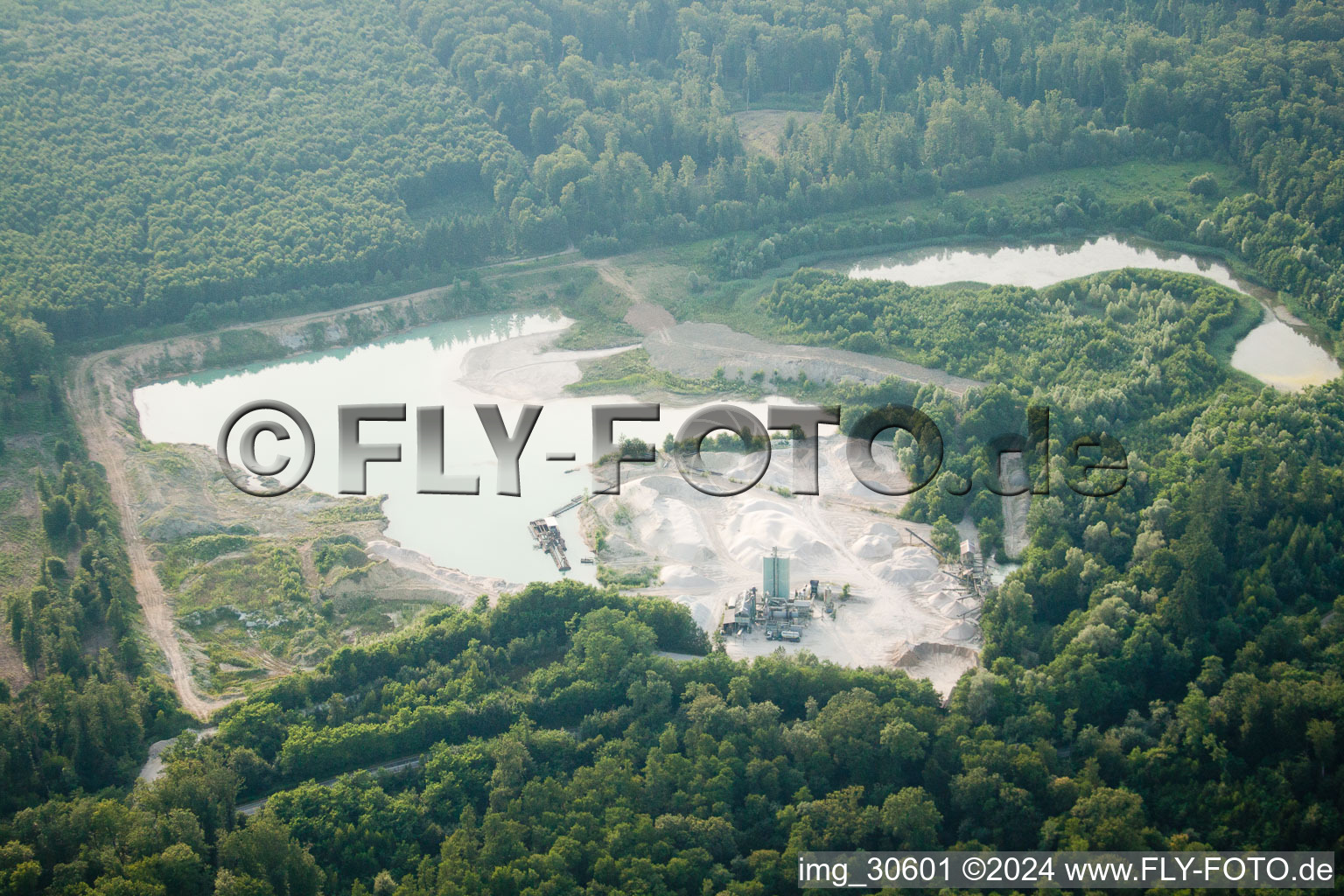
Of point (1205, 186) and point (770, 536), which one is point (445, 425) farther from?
point (1205, 186)

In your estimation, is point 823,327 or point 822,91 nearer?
point 823,327

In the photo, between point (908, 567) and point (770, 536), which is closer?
point (908, 567)

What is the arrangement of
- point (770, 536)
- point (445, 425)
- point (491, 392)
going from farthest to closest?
point (491, 392) → point (445, 425) → point (770, 536)

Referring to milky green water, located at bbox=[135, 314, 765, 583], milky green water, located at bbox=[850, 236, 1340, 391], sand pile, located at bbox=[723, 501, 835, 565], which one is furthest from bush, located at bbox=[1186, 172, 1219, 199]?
sand pile, located at bbox=[723, 501, 835, 565]

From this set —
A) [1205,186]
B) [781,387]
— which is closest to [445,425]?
[781,387]

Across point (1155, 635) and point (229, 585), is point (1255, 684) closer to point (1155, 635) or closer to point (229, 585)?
point (1155, 635)

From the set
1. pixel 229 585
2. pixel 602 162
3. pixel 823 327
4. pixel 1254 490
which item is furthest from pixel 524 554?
pixel 602 162
